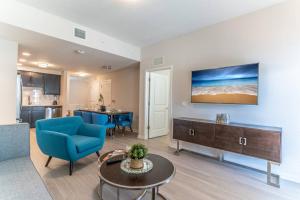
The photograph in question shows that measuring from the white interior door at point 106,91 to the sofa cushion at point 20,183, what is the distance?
5289 millimetres

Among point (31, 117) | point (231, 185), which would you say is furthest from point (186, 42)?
point (31, 117)

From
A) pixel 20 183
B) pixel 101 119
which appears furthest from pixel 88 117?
pixel 20 183

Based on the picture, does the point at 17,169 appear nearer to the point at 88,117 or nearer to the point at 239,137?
the point at 239,137

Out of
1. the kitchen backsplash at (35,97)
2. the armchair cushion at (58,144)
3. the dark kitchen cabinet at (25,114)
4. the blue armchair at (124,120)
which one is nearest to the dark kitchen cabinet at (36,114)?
the dark kitchen cabinet at (25,114)

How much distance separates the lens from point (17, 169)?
5.28 feet

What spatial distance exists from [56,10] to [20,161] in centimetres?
258

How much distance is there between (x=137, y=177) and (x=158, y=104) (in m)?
3.73

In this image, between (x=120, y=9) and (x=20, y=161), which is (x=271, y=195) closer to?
(x=20, y=161)

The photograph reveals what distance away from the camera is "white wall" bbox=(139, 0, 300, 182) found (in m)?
2.40

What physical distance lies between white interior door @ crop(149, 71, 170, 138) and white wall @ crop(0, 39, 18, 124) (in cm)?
336

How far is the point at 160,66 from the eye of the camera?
4359 mm

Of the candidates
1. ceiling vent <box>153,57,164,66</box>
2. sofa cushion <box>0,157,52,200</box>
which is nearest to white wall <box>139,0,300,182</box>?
ceiling vent <box>153,57,164,66</box>

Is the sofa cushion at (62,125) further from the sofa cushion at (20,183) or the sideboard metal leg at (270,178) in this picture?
the sideboard metal leg at (270,178)

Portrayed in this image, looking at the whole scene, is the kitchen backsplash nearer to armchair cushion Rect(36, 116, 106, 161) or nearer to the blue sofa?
armchair cushion Rect(36, 116, 106, 161)
